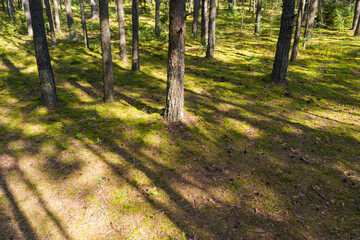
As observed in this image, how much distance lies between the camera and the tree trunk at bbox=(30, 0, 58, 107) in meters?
8.59

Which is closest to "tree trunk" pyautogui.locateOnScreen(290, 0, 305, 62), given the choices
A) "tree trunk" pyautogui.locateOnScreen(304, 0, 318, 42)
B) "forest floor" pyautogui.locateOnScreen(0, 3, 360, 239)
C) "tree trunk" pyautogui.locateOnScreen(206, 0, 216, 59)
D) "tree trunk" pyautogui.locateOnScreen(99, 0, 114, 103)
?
"forest floor" pyautogui.locateOnScreen(0, 3, 360, 239)

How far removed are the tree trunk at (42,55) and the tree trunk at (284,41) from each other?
455 inches

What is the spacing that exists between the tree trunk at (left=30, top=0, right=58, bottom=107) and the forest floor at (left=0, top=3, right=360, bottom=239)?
608 millimetres

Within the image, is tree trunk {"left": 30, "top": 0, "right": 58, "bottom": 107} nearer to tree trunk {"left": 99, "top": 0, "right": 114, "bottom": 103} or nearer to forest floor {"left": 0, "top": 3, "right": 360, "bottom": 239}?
forest floor {"left": 0, "top": 3, "right": 360, "bottom": 239}

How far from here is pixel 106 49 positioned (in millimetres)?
9156

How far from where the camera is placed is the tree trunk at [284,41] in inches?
431

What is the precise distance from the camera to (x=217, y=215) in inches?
186

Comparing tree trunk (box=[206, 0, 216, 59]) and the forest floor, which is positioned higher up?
tree trunk (box=[206, 0, 216, 59])

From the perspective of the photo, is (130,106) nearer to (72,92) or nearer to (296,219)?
(72,92)

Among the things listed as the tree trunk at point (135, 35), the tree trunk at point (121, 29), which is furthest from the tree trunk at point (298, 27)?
the tree trunk at point (121, 29)

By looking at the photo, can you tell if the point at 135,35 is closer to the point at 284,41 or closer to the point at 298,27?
the point at 284,41

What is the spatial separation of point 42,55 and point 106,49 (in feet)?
8.99

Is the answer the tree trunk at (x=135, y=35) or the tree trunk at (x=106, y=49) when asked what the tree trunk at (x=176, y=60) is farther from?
the tree trunk at (x=135, y=35)

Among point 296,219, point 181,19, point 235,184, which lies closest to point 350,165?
point 296,219
